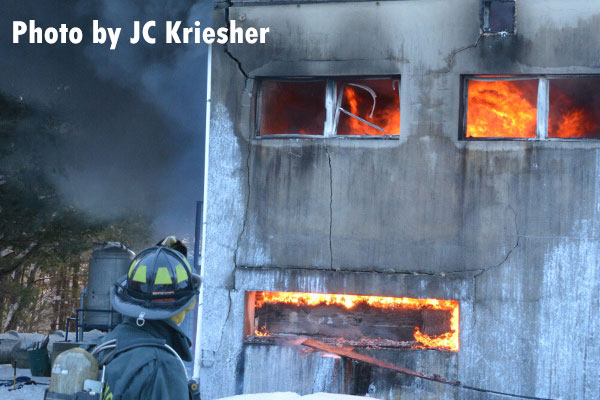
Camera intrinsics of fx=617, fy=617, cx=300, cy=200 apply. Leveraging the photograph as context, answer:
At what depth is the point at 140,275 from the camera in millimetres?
2994

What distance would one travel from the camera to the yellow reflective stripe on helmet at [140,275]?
118 inches

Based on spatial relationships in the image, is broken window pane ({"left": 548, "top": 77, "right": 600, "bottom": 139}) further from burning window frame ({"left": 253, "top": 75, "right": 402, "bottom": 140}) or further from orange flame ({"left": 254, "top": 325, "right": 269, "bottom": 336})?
orange flame ({"left": 254, "top": 325, "right": 269, "bottom": 336})

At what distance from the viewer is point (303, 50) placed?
724cm

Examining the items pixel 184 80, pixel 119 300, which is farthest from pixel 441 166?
pixel 184 80

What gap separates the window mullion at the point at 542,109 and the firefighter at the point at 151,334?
4950 mm

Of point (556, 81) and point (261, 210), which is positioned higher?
point (556, 81)

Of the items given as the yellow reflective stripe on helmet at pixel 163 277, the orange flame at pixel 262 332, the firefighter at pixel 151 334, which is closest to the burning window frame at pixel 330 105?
the orange flame at pixel 262 332

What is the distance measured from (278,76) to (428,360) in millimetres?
3668

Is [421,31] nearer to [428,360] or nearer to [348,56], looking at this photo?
[348,56]

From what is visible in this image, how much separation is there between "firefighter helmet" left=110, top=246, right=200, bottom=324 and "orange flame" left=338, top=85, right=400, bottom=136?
14.9 feet

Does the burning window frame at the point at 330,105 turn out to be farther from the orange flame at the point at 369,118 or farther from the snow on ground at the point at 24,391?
the snow on ground at the point at 24,391

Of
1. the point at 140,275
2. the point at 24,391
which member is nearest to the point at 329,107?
the point at 140,275

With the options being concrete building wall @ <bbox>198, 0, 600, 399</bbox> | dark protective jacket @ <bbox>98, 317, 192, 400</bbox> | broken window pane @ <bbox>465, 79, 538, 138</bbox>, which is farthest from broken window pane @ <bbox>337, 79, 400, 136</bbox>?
dark protective jacket @ <bbox>98, 317, 192, 400</bbox>

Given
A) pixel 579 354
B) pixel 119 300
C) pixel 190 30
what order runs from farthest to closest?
pixel 190 30 < pixel 579 354 < pixel 119 300
